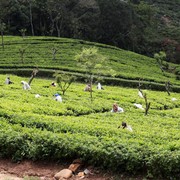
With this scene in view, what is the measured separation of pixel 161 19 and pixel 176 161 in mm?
89509

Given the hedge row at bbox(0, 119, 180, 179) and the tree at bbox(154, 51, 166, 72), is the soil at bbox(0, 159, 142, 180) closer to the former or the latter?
A: the hedge row at bbox(0, 119, 180, 179)

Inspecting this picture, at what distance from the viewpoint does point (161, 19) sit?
312 feet

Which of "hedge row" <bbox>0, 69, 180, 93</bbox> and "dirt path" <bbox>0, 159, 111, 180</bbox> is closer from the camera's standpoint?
"dirt path" <bbox>0, 159, 111, 180</bbox>

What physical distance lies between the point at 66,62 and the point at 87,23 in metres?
24.3

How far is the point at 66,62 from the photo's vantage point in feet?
160

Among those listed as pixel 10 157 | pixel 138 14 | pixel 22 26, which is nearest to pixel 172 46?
pixel 138 14

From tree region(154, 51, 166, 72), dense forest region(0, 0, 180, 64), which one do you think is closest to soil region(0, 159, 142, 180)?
tree region(154, 51, 166, 72)

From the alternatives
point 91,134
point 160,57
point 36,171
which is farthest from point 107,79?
point 36,171

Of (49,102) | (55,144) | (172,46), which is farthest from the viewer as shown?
(172,46)

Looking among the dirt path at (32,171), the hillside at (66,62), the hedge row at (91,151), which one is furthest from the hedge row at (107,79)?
the dirt path at (32,171)

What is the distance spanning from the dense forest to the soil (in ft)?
187

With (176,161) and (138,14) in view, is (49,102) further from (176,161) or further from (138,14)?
(138,14)

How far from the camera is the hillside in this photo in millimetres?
43750

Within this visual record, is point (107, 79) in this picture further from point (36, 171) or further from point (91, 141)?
point (36, 171)
